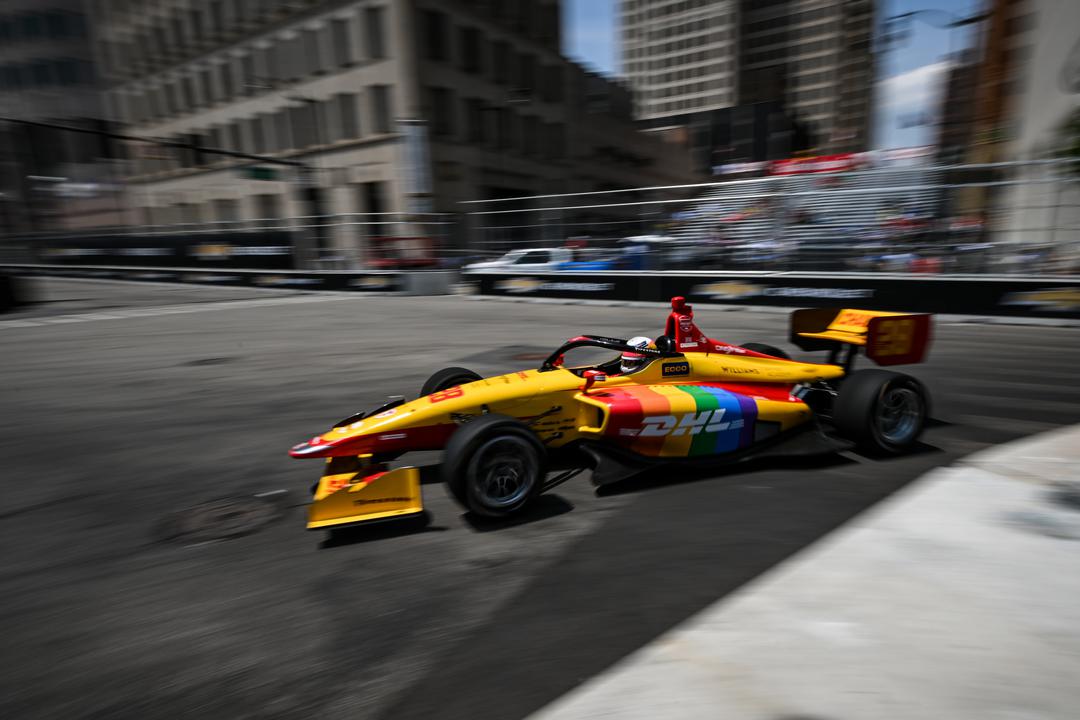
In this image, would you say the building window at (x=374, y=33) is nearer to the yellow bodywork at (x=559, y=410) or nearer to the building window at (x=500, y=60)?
the building window at (x=500, y=60)

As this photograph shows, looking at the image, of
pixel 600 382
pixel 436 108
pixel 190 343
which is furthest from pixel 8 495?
pixel 436 108

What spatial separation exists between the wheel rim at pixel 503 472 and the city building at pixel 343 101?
1740cm

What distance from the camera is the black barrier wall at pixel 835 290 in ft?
30.8

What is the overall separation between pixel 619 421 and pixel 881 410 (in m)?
1.99

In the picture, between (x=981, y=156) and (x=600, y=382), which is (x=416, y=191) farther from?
(x=981, y=156)

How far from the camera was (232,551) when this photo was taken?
11.4 ft

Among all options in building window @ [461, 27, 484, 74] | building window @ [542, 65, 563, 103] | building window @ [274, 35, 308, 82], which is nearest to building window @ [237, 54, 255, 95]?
building window @ [274, 35, 308, 82]

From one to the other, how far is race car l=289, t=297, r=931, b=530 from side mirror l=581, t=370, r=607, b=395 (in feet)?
0.03

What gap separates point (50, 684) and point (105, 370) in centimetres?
686

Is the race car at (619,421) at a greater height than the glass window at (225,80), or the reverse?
the glass window at (225,80)

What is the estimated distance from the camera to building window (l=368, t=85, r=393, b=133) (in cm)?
3036

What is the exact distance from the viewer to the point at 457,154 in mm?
32156

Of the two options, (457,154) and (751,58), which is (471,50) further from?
(751,58)

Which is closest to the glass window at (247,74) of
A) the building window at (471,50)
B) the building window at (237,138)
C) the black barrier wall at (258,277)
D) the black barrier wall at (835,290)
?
the building window at (237,138)
